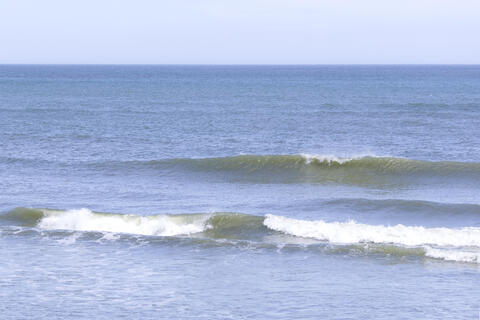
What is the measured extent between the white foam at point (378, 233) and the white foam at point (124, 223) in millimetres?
2302

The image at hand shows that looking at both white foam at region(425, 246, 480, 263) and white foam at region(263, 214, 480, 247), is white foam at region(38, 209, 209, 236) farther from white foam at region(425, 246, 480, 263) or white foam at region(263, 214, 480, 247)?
white foam at region(425, 246, 480, 263)

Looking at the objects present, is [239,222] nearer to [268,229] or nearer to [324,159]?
[268,229]

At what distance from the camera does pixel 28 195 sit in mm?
23938

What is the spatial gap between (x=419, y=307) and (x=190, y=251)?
6339mm

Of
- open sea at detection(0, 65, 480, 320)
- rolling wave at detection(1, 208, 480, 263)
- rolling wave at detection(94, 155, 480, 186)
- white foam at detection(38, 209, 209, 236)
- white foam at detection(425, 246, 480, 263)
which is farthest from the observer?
rolling wave at detection(94, 155, 480, 186)

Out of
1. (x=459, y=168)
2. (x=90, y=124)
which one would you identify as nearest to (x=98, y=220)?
(x=459, y=168)

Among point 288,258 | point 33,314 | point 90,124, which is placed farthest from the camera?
point 90,124

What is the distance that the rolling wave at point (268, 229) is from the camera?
1761 cm

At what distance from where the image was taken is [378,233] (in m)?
18.6

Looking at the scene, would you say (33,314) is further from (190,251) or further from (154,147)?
(154,147)

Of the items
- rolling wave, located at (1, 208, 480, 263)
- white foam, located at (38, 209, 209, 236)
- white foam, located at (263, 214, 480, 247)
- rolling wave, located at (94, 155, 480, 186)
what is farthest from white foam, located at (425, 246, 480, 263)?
rolling wave, located at (94, 155, 480, 186)

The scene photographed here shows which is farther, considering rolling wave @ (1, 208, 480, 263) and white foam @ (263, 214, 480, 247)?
white foam @ (263, 214, 480, 247)

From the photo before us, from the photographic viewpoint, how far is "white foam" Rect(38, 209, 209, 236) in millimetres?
19922

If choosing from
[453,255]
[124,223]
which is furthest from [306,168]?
[453,255]
